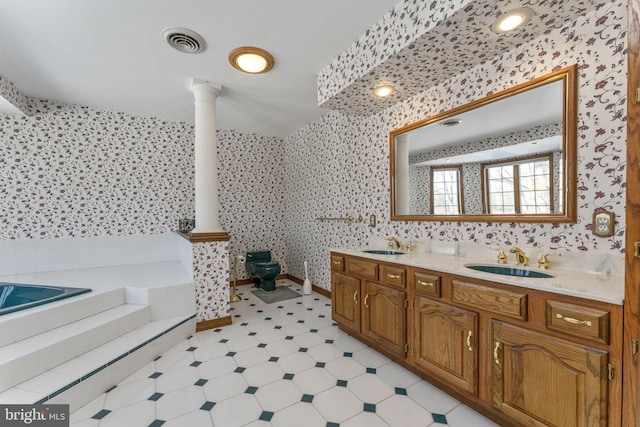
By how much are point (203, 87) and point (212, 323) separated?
2493mm

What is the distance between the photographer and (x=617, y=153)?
1374 millimetres

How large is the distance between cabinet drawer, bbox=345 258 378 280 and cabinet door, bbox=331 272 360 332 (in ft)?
0.27

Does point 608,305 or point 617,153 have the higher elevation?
point 617,153

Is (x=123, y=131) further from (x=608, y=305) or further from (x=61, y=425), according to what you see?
(x=608, y=305)

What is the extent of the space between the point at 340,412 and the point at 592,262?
1.69m

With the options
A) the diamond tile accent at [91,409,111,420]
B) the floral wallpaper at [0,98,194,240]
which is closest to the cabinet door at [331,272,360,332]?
the diamond tile accent at [91,409,111,420]

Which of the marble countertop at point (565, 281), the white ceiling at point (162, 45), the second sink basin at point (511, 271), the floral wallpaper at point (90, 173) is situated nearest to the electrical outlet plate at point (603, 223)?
the marble countertop at point (565, 281)

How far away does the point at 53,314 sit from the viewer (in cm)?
205

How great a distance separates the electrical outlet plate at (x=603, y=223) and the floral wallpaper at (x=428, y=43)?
1130 millimetres

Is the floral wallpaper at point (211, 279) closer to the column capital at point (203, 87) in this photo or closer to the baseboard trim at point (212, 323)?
the baseboard trim at point (212, 323)

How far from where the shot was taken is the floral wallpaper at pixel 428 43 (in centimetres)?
143

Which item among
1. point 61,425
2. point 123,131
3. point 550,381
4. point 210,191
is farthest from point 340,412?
point 123,131

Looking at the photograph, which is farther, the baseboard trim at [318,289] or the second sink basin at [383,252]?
the baseboard trim at [318,289]

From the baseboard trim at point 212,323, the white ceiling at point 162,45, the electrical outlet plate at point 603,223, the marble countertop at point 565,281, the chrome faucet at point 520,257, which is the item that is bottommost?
the baseboard trim at point 212,323
